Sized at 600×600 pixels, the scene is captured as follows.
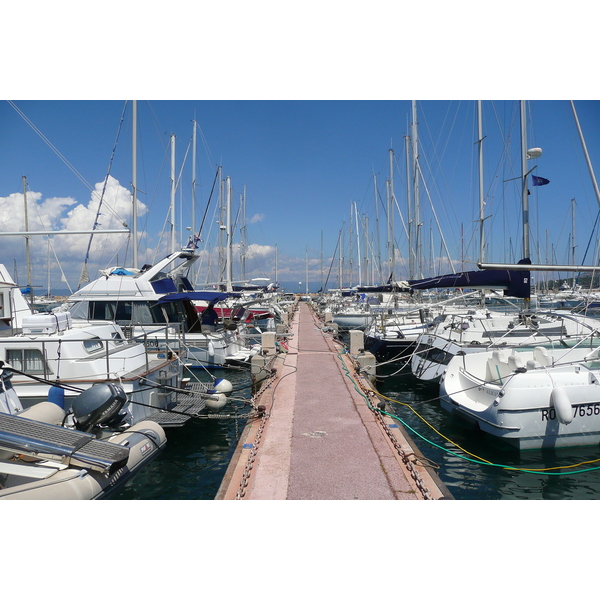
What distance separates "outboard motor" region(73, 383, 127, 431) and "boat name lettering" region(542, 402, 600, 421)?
7568 mm

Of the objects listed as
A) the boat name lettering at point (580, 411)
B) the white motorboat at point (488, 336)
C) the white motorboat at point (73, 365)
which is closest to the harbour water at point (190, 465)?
the white motorboat at point (73, 365)

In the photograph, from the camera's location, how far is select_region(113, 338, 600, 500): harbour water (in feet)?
22.2

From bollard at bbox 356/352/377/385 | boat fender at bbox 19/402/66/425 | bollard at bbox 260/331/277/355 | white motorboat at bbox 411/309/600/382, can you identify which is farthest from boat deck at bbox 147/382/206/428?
white motorboat at bbox 411/309/600/382

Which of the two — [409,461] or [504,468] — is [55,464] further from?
[504,468]

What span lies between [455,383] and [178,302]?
37.4ft

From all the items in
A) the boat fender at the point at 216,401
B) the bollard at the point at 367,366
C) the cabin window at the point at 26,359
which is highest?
the cabin window at the point at 26,359

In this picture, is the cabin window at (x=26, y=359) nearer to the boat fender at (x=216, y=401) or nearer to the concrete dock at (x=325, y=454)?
the boat fender at (x=216, y=401)

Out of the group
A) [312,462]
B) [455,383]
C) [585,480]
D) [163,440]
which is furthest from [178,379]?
[585,480]

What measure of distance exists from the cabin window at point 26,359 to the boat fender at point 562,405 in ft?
32.3

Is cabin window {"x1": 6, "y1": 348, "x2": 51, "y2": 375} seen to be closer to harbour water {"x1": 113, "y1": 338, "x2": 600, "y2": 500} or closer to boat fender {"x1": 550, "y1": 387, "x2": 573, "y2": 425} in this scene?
harbour water {"x1": 113, "y1": 338, "x2": 600, "y2": 500}

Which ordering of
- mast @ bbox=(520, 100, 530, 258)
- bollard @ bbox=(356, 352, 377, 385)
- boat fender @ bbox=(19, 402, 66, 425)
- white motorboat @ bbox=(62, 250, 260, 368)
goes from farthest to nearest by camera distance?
1. white motorboat @ bbox=(62, 250, 260, 368)
2. mast @ bbox=(520, 100, 530, 258)
3. bollard @ bbox=(356, 352, 377, 385)
4. boat fender @ bbox=(19, 402, 66, 425)

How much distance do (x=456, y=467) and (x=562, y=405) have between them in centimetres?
217

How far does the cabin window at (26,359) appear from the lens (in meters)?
8.45

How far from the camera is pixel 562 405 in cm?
739
